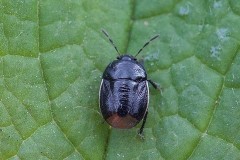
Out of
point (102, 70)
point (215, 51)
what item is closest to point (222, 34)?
point (215, 51)

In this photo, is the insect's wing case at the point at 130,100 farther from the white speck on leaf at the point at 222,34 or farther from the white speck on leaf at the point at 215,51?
the white speck on leaf at the point at 222,34

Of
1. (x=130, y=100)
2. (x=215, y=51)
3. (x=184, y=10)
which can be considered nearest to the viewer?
(x=130, y=100)

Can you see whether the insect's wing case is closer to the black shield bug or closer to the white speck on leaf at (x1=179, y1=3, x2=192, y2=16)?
the black shield bug

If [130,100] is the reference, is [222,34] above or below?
above

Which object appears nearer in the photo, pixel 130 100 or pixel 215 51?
pixel 130 100

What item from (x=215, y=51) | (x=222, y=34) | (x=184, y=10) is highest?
(x=184, y=10)

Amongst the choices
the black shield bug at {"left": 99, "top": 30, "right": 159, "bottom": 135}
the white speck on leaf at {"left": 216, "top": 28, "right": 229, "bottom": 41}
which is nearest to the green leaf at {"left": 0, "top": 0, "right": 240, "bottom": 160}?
the white speck on leaf at {"left": 216, "top": 28, "right": 229, "bottom": 41}

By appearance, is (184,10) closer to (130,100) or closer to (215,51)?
(215,51)

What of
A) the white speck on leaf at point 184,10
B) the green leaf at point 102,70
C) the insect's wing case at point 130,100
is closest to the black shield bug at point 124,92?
the insect's wing case at point 130,100
